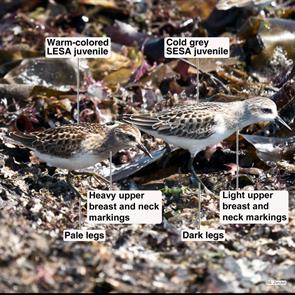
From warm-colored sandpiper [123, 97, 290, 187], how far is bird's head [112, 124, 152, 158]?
0.84 feet

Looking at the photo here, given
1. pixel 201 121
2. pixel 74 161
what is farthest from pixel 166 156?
pixel 74 161

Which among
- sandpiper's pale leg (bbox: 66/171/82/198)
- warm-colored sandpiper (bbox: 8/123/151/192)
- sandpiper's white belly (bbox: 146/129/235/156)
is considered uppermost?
Result: sandpiper's white belly (bbox: 146/129/235/156)

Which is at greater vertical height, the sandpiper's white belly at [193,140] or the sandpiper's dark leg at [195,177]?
the sandpiper's white belly at [193,140]

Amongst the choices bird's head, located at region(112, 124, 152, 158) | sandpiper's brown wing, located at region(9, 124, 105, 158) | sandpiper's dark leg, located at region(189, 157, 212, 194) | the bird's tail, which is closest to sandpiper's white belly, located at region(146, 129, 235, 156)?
sandpiper's dark leg, located at region(189, 157, 212, 194)

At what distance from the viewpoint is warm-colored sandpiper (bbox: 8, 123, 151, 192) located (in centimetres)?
846

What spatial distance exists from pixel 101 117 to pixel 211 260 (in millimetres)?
3225

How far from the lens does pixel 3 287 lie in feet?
21.0

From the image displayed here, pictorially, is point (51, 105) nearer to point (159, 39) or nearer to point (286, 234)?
point (159, 39)

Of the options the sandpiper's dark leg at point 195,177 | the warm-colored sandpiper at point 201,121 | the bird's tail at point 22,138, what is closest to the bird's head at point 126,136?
the warm-colored sandpiper at point 201,121

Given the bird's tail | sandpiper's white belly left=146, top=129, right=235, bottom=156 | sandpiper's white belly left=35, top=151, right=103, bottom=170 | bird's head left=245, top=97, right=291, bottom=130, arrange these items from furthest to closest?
bird's head left=245, top=97, right=291, bottom=130, sandpiper's white belly left=146, top=129, right=235, bottom=156, the bird's tail, sandpiper's white belly left=35, top=151, right=103, bottom=170

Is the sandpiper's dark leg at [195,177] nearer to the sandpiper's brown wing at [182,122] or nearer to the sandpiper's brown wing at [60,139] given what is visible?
the sandpiper's brown wing at [182,122]

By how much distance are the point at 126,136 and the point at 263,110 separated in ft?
3.94

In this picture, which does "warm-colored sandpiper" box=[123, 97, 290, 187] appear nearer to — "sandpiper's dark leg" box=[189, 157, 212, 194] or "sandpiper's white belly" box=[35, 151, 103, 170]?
"sandpiper's dark leg" box=[189, 157, 212, 194]

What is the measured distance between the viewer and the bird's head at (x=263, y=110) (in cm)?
892
